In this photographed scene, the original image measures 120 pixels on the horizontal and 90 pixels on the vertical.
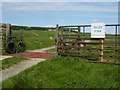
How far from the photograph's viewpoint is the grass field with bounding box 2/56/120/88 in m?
6.24

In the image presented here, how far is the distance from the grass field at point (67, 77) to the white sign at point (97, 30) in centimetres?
182

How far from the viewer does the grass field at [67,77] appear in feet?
20.5

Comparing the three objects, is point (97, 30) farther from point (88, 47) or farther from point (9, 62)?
point (9, 62)

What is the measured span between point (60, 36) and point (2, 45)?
5.73 meters

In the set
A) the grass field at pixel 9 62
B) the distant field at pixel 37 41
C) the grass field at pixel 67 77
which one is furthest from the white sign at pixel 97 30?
the distant field at pixel 37 41

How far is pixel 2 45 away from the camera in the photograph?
569 inches

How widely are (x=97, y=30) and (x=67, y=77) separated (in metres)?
3.79

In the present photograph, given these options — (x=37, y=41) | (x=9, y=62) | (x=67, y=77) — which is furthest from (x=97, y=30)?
(x=37, y=41)

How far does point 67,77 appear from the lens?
7.04 meters

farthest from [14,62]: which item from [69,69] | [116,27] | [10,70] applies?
[116,27]

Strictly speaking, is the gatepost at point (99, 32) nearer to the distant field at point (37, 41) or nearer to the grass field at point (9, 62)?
the grass field at point (9, 62)

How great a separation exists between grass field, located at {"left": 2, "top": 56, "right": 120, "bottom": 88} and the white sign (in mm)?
1820

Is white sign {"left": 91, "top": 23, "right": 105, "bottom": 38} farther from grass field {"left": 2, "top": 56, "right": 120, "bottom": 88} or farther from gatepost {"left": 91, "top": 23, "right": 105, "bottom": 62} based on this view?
grass field {"left": 2, "top": 56, "right": 120, "bottom": 88}

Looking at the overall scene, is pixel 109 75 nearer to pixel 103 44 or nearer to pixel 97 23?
pixel 103 44
